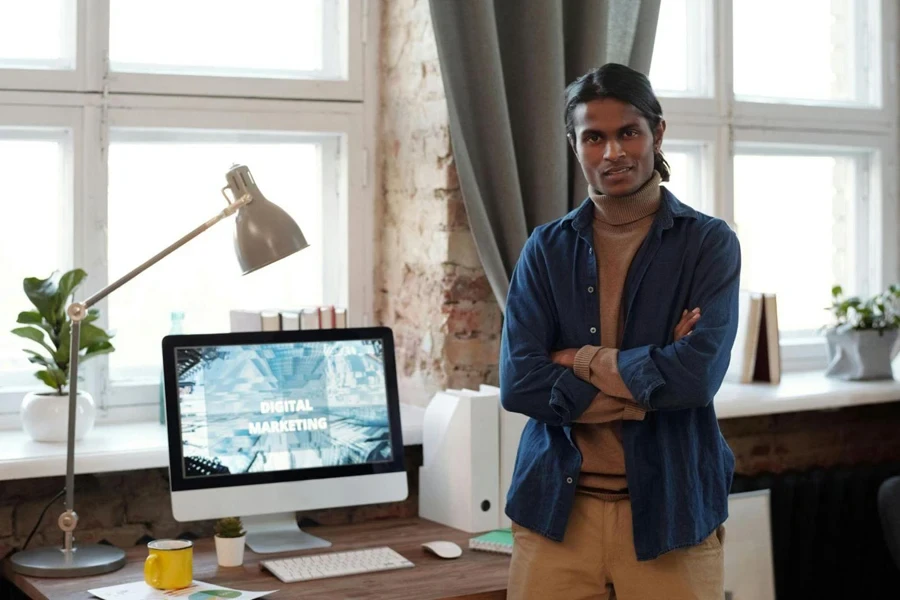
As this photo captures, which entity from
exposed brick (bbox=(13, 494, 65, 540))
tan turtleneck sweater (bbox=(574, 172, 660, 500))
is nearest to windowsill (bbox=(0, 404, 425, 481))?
exposed brick (bbox=(13, 494, 65, 540))

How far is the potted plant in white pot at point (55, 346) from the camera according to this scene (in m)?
2.51

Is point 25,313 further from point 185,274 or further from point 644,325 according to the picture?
point 644,325

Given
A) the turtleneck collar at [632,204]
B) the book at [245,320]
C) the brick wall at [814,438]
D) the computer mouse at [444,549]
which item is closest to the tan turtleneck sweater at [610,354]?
the turtleneck collar at [632,204]

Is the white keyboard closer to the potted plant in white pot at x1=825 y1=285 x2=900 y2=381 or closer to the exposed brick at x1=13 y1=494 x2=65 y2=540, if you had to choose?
the exposed brick at x1=13 y1=494 x2=65 y2=540

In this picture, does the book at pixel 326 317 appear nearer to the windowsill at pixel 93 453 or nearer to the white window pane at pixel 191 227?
the white window pane at pixel 191 227

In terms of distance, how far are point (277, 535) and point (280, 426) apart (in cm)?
27

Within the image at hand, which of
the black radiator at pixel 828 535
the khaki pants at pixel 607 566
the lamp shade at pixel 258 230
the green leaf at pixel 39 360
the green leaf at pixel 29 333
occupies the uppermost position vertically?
the lamp shade at pixel 258 230

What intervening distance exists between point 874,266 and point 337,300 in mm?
1937

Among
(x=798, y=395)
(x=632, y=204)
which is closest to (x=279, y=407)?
(x=632, y=204)

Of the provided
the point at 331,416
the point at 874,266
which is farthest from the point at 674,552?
the point at 874,266

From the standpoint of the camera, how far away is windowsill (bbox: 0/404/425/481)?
239 cm

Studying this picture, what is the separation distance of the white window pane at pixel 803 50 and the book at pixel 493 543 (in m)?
1.84

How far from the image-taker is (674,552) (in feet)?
6.68

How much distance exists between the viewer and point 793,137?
3.74 m
